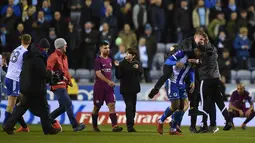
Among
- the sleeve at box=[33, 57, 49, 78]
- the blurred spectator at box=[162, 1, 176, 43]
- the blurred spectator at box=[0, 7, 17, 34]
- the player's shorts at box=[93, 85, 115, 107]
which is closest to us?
the sleeve at box=[33, 57, 49, 78]

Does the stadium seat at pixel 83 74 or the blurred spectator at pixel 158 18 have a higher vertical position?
the blurred spectator at pixel 158 18

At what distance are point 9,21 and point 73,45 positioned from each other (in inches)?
104

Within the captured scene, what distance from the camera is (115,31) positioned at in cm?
3139

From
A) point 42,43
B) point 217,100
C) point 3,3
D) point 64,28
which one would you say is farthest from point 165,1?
point 42,43

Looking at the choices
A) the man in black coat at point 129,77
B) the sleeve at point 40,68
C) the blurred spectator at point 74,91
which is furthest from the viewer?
the blurred spectator at point 74,91

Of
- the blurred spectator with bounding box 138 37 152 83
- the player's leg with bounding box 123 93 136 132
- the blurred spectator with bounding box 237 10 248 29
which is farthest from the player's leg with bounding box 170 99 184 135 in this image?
the blurred spectator with bounding box 237 10 248 29

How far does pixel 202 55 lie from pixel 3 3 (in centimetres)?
1540

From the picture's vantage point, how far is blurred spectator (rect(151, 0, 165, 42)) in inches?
1249

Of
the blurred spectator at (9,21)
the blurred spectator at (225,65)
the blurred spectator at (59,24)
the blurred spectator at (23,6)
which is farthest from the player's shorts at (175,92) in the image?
the blurred spectator at (23,6)

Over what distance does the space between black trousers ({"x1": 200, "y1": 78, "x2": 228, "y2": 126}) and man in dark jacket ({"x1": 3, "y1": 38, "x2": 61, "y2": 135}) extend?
15.7 feet

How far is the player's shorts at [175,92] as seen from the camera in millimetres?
19656

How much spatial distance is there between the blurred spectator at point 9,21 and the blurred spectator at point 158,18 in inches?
205

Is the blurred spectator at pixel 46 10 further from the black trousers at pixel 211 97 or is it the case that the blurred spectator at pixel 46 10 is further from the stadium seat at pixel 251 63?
the black trousers at pixel 211 97

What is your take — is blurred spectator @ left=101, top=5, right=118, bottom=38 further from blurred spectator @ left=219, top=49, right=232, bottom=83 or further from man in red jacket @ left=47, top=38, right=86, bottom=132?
man in red jacket @ left=47, top=38, right=86, bottom=132
